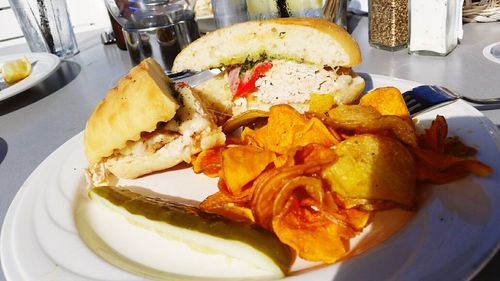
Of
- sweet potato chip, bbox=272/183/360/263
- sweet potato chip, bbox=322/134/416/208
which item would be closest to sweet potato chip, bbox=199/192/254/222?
sweet potato chip, bbox=272/183/360/263

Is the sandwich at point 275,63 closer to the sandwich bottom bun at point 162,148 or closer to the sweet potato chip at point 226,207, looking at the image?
the sandwich bottom bun at point 162,148

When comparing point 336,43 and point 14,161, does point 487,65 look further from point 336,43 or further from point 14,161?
point 14,161

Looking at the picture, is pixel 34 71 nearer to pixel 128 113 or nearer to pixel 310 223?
pixel 128 113

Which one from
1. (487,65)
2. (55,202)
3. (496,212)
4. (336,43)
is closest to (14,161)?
(55,202)

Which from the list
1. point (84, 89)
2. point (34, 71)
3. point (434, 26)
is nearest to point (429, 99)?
point (434, 26)

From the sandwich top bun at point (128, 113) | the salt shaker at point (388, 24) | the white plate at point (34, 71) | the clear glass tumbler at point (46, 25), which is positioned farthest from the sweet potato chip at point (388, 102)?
the clear glass tumbler at point (46, 25)

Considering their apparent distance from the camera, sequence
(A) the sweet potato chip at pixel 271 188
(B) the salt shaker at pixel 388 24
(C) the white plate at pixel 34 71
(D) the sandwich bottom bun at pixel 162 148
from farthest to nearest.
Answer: (C) the white plate at pixel 34 71, (B) the salt shaker at pixel 388 24, (D) the sandwich bottom bun at pixel 162 148, (A) the sweet potato chip at pixel 271 188

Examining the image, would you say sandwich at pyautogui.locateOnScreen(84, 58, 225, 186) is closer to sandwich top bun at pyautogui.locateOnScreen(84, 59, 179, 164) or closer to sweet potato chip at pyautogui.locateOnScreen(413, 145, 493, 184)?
sandwich top bun at pyautogui.locateOnScreen(84, 59, 179, 164)
